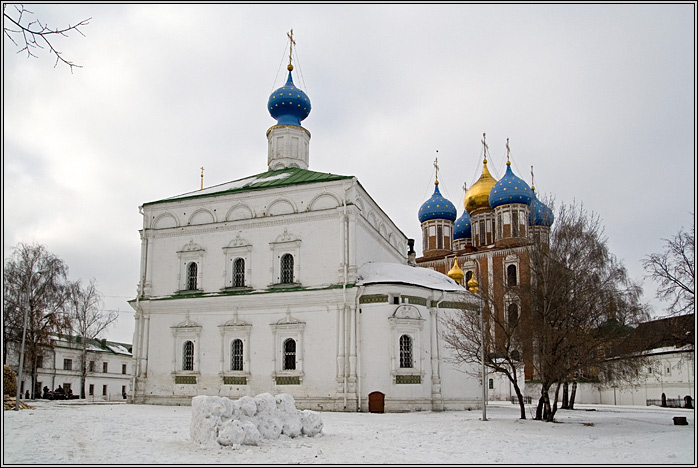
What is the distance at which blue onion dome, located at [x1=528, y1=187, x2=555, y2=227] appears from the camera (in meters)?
17.7

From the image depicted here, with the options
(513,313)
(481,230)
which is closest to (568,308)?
(513,313)

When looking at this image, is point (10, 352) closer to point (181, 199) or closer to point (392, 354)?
point (181, 199)

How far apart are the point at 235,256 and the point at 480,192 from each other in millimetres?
26167

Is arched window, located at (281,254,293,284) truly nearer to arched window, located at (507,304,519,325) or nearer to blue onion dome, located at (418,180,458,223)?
arched window, located at (507,304,519,325)

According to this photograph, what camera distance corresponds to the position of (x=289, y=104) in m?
29.9

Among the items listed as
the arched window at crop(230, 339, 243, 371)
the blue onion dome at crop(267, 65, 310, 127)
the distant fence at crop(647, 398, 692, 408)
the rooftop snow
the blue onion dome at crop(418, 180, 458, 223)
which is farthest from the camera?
the blue onion dome at crop(418, 180, 458, 223)

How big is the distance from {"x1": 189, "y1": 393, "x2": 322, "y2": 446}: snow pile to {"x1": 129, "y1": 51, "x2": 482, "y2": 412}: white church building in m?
9.50

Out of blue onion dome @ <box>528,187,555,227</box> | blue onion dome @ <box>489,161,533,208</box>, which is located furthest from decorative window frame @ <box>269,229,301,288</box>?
blue onion dome @ <box>489,161,533,208</box>

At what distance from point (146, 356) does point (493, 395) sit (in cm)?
2247

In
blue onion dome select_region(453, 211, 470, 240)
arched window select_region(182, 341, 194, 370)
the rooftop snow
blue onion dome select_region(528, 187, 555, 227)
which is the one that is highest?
blue onion dome select_region(453, 211, 470, 240)

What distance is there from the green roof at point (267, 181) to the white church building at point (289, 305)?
0.12 meters

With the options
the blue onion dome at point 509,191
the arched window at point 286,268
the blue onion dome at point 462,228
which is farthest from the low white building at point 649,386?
the blue onion dome at point 462,228

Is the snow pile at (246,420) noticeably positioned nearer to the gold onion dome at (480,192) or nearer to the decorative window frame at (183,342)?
the decorative window frame at (183,342)

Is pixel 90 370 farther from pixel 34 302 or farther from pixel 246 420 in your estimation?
pixel 246 420
